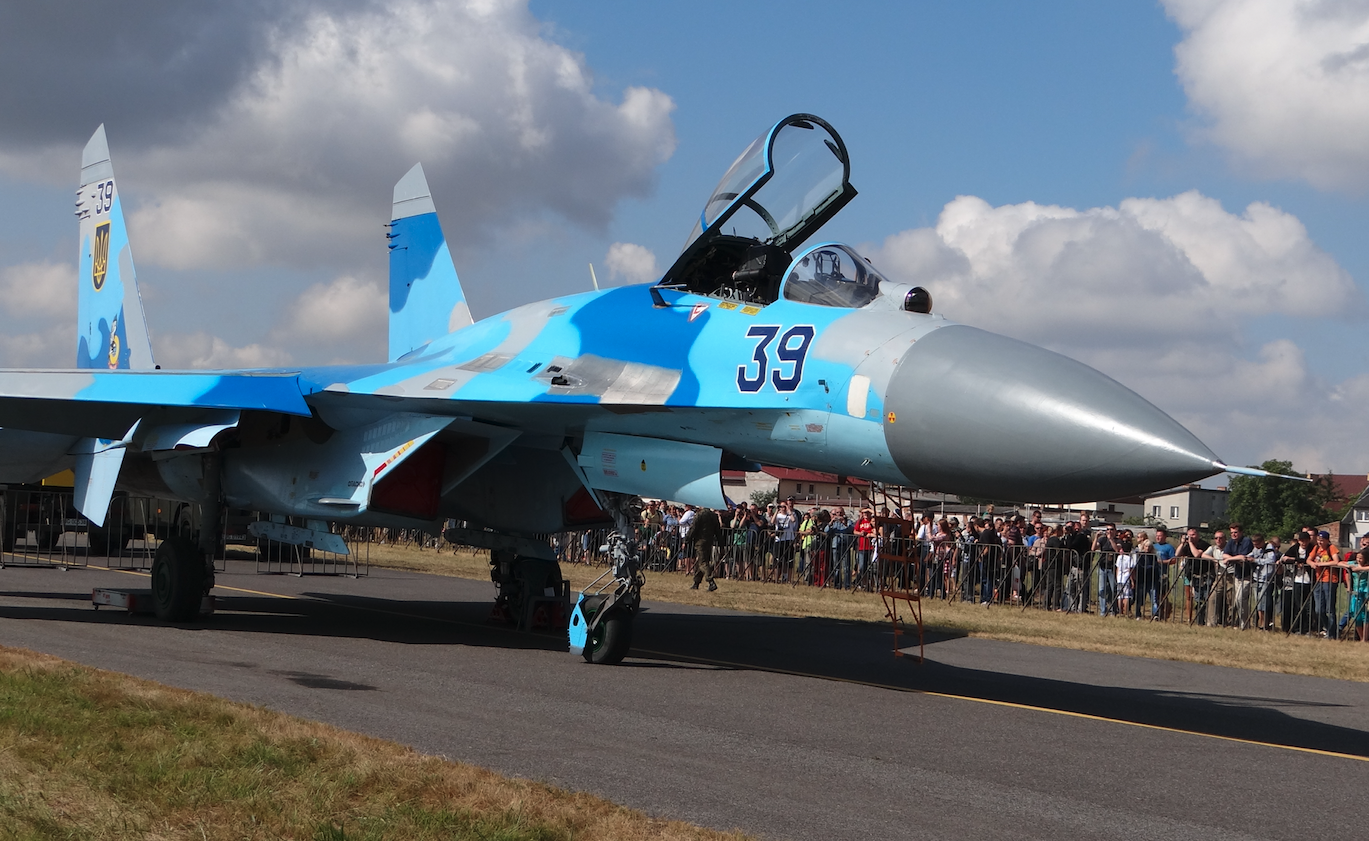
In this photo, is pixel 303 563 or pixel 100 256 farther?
pixel 303 563

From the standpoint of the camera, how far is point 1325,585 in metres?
15.3

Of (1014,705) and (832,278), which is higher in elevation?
(832,278)

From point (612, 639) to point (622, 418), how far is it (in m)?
1.64

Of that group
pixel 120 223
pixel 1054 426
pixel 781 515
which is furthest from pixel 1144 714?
pixel 781 515

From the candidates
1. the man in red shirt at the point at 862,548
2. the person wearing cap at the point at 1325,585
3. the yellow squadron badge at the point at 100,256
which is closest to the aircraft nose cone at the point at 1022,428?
the person wearing cap at the point at 1325,585

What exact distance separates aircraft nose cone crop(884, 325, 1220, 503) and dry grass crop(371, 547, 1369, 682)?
646cm

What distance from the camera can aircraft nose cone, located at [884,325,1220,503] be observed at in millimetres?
5738

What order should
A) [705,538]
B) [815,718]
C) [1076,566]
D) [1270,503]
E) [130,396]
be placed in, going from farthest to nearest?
[1270,503] → [705,538] → [1076,566] → [130,396] → [815,718]

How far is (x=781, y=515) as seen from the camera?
→ 72.5 ft

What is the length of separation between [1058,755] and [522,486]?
18.9ft

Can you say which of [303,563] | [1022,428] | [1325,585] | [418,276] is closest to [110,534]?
[303,563]

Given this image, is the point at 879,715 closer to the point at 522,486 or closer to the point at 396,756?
the point at 396,756

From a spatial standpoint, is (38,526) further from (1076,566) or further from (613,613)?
(1076,566)

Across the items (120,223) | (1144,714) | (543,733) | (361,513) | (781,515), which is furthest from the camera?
(781,515)
